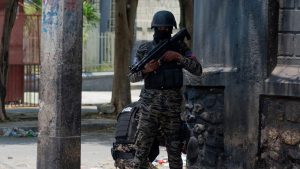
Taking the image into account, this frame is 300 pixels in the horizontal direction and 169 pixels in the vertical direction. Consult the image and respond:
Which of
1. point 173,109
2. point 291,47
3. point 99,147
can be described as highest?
point 291,47

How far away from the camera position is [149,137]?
25.0 ft

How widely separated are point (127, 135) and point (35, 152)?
3.50 m

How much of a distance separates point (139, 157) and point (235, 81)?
120cm

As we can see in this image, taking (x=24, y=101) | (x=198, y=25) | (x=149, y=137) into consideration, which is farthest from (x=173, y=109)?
(x=24, y=101)

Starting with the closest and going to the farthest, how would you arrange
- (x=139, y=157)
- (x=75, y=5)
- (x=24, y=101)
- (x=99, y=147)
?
(x=75, y=5), (x=139, y=157), (x=99, y=147), (x=24, y=101)

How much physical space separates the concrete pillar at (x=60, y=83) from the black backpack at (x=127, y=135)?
1.48 meters

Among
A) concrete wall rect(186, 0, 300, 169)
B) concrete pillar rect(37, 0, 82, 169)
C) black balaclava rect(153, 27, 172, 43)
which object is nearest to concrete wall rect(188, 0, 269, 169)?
concrete wall rect(186, 0, 300, 169)

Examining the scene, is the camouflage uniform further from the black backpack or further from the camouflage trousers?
the black backpack

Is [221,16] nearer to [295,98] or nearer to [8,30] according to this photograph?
[295,98]

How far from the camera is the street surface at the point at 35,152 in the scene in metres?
10.1

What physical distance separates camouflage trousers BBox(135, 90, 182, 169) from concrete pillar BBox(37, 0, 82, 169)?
1.10 meters

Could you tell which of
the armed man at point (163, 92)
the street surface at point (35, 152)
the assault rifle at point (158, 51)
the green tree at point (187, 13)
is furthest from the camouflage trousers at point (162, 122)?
the green tree at point (187, 13)

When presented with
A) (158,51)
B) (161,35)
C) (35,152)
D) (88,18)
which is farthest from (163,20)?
(88,18)

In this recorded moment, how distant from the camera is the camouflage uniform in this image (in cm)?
754
